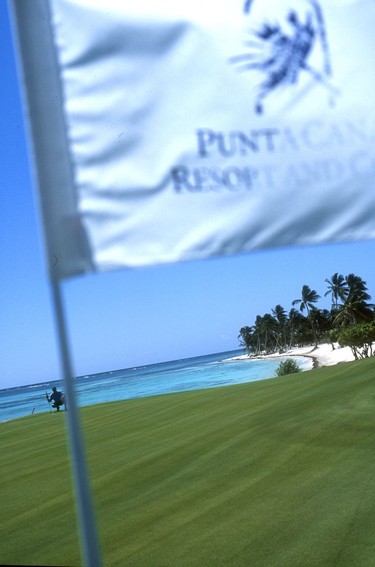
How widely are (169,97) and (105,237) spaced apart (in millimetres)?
Result: 442

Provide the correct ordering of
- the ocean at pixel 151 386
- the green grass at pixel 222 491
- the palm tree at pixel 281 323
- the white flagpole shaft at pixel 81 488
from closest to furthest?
the white flagpole shaft at pixel 81 488, the green grass at pixel 222 491, the ocean at pixel 151 386, the palm tree at pixel 281 323

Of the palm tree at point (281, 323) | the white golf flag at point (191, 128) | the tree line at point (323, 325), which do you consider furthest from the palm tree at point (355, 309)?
the white golf flag at point (191, 128)

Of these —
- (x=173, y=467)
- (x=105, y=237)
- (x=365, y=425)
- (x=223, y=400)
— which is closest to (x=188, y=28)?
(x=105, y=237)

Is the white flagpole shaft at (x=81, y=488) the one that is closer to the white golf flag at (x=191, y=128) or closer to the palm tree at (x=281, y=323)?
the white golf flag at (x=191, y=128)

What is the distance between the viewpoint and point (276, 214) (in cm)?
203

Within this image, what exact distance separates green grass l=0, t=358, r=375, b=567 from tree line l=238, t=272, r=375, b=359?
45951mm

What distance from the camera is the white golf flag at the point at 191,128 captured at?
6.27ft

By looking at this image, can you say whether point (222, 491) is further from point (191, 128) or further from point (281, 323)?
point (281, 323)

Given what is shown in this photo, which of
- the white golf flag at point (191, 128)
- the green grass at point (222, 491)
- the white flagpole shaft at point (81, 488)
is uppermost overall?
the white golf flag at point (191, 128)

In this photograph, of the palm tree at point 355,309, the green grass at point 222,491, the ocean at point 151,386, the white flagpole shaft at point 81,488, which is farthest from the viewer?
the palm tree at point 355,309

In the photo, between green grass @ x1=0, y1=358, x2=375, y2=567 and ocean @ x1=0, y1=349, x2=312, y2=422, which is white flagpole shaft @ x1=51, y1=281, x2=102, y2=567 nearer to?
green grass @ x1=0, y1=358, x2=375, y2=567

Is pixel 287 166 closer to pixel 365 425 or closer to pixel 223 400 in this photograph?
pixel 365 425

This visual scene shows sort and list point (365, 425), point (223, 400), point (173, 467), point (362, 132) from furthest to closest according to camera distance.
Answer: point (223, 400) → point (365, 425) → point (173, 467) → point (362, 132)

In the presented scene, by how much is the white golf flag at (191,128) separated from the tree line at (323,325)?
A: 2170 inches
